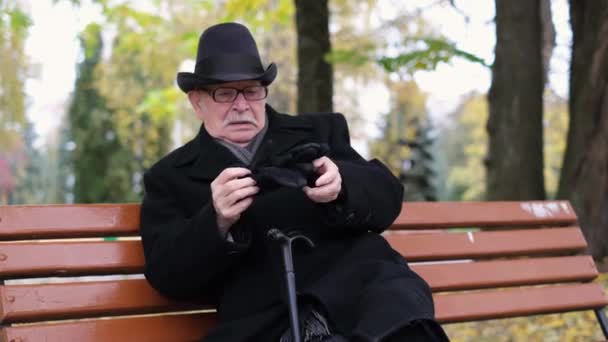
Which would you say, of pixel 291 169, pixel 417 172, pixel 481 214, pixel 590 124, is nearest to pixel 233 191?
pixel 291 169

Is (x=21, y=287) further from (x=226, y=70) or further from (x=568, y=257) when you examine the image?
(x=568, y=257)

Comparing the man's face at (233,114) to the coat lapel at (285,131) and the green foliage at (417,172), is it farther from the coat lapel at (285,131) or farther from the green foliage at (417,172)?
the green foliage at (417,172)

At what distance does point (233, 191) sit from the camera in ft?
9.60

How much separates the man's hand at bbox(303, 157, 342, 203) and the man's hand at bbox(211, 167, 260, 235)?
19 cm

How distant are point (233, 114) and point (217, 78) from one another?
6.3 inches

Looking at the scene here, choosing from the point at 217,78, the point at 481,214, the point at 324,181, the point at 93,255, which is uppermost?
the point at 217,78

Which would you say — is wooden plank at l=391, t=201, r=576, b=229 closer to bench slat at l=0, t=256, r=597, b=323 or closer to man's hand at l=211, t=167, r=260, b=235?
bench slat at l=0, t=256, r=597, b=323

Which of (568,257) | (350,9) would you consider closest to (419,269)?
(568,257)

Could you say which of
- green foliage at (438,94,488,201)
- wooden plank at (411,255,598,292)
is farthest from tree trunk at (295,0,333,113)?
green foliage at (438,94,488,201)

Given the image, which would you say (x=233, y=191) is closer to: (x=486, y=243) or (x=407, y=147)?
(x=486, y=243)

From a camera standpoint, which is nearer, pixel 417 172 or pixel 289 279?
pixel 289 279

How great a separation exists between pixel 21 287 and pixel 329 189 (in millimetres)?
1169

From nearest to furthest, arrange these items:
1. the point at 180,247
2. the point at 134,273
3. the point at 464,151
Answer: the point at 180,247, the point at 134,273, the point at 464,151

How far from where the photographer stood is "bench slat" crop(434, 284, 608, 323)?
4.15 m
